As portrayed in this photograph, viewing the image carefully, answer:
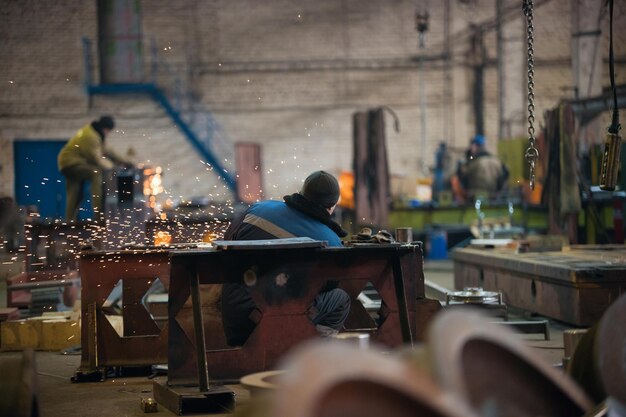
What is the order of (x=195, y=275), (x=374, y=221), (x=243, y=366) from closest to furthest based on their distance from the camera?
(x=195, y=275) < (x=243, y=366) < (x=374, y=221)

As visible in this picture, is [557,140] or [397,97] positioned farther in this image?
[397,97]

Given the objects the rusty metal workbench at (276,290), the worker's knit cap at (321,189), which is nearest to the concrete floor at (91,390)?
the rusty metal workbench at (276,290)

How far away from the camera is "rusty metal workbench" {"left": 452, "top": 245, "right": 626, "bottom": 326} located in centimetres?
733

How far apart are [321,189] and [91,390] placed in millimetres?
1801

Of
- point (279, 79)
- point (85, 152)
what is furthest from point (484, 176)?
point (85, 152)

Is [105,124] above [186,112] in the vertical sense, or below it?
below

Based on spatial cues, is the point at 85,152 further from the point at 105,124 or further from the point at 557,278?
the point at 557,278

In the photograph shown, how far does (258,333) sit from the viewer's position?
561cm

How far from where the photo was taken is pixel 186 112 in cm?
2041

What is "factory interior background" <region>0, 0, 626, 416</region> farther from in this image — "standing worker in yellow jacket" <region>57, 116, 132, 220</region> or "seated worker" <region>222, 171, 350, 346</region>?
"seated worker" <region>222, 171, 350, 346</region>

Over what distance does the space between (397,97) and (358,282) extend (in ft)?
49.1

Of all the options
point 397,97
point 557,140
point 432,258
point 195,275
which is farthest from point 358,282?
point 397,97

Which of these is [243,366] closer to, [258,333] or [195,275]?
Answer: [258,333]

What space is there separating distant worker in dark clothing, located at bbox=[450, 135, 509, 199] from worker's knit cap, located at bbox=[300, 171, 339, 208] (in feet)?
34.0
